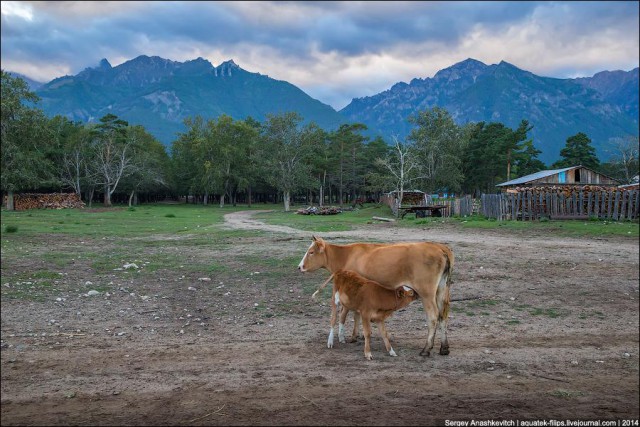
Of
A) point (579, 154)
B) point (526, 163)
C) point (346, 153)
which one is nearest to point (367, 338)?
point (346, 153)

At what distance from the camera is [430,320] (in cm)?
691

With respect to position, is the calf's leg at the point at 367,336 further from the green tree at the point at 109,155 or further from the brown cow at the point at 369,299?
the green tree at the point at 109,155

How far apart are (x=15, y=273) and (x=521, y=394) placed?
1274cm

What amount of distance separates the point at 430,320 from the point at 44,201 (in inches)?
2608

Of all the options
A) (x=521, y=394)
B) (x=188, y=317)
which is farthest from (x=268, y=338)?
(x=521, y=394)

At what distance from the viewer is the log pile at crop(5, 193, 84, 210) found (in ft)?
189

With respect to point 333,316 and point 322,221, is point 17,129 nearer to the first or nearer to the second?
point 322,221

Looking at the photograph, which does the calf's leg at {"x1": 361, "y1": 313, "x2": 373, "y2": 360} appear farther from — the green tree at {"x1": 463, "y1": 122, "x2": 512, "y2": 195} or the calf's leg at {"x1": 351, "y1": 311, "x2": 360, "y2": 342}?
the green tree at {"x1": 463, "y1": 122, "x2": 512, "y2": 195}

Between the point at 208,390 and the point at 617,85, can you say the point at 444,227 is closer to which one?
the point at 208,390

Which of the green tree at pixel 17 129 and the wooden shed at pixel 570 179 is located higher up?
the green tree at pixel 17 129

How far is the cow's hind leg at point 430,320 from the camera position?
670 centimetres

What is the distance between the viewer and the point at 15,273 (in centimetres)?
1192

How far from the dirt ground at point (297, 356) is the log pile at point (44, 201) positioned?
55598 mm

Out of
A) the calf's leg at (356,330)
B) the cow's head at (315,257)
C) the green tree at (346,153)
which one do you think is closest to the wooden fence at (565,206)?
the cow's head at (315,257)
